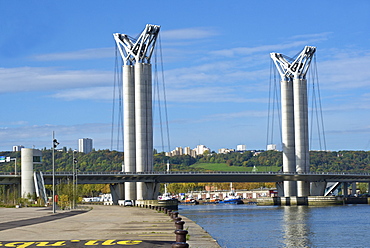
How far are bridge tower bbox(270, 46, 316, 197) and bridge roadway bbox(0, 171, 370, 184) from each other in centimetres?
476

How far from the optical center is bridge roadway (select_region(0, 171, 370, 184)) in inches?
5789

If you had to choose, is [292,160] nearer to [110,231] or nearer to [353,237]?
[353,237]

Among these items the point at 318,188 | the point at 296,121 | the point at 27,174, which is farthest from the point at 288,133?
the point at 27,174

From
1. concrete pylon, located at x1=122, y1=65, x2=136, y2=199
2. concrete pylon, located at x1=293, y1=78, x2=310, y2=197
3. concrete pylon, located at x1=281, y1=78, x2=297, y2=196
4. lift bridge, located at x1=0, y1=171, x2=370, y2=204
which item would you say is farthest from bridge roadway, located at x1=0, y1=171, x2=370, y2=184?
concrete pylon, located at x1=281, y1=78, x2=297, y2=196

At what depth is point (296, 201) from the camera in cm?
16912

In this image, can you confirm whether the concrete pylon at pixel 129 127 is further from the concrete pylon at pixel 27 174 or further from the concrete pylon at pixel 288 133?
the concrete pylon at pixel 288 133

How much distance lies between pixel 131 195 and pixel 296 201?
1694 inches

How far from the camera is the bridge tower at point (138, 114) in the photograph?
152 metres

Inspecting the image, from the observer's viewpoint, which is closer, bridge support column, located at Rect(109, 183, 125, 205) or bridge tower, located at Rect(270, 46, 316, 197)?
bridge support column, located at Rect(109, 183, 125, 205)

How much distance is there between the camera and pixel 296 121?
571 feet

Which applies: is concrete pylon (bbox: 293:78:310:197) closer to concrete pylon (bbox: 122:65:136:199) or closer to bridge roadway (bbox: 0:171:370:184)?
bridge roadway (bbox: 0:171:370:184)

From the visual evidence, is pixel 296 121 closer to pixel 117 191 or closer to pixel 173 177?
pixel 173 177

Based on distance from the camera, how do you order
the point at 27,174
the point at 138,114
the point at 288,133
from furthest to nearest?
the point at 288,133, the point at 138,114, the point at 27,174

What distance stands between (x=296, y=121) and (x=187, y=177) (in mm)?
34353
